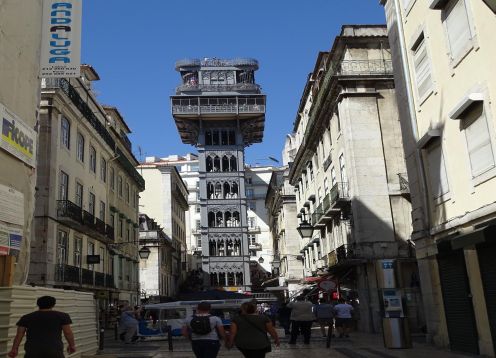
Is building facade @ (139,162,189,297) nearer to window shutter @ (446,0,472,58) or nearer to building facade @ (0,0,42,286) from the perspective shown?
building facade @ (0,0,42,286)

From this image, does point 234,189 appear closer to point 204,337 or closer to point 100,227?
point 100,227

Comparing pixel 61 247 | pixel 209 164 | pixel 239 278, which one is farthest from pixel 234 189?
pixel 61 247

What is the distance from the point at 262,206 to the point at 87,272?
191 feet

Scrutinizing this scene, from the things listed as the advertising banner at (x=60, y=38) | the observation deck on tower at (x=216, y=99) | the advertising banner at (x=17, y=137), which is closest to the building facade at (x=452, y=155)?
the advertising banner at (x=60, y=38)

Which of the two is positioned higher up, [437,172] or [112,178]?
[112,178]

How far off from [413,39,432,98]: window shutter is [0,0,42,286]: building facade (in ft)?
32.5

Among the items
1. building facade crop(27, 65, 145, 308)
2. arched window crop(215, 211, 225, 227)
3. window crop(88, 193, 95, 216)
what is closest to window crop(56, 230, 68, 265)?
building facade crop(27, 65, 145, 308)

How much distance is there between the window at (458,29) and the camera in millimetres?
11906

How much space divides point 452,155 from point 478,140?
53.9 inches

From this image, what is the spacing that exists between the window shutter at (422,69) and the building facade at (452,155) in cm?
3

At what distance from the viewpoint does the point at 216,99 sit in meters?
63.1

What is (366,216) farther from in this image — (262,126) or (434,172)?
(262,126)

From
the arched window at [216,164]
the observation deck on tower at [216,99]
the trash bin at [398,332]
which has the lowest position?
the trash bin at [398,332]

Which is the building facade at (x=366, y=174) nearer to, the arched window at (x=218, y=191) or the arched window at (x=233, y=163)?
the arched window at (x=218, y=191)
